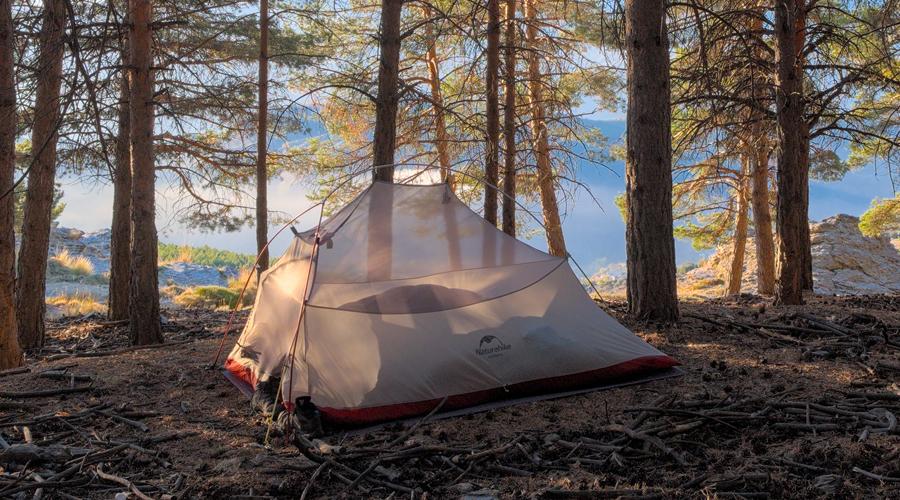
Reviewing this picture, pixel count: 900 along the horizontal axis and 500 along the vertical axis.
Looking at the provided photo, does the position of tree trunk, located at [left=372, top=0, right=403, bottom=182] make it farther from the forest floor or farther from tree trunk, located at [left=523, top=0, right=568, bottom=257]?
tree trunk, located at [left=523, top=0, right=568, bottom=257]

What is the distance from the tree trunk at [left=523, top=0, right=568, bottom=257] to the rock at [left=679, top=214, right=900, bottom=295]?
23.0ft

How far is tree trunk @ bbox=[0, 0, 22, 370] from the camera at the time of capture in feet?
18.2

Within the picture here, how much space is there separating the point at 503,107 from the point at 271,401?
279 inches

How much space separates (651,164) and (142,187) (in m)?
5.49

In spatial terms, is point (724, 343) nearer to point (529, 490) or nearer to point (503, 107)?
point (529, 490)

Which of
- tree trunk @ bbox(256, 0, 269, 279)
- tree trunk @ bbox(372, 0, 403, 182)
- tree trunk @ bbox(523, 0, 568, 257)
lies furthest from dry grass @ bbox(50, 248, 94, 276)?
tree trunk @ bbox(372, 0, 403, 182)

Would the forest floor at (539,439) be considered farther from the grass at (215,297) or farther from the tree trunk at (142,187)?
the grass at (215,297)

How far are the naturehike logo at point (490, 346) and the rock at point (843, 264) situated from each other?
632 inches

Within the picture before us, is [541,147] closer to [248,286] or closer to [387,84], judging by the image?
[387,84]

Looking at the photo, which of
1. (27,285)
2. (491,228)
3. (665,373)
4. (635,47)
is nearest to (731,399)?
(665,373)

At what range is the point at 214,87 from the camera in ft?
38.3

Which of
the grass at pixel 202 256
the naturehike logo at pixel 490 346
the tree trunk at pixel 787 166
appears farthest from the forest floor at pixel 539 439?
the grass at pixel 202 256

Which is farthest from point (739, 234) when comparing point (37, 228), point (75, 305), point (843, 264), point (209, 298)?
point (75, 305)

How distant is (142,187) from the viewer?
296 inches
